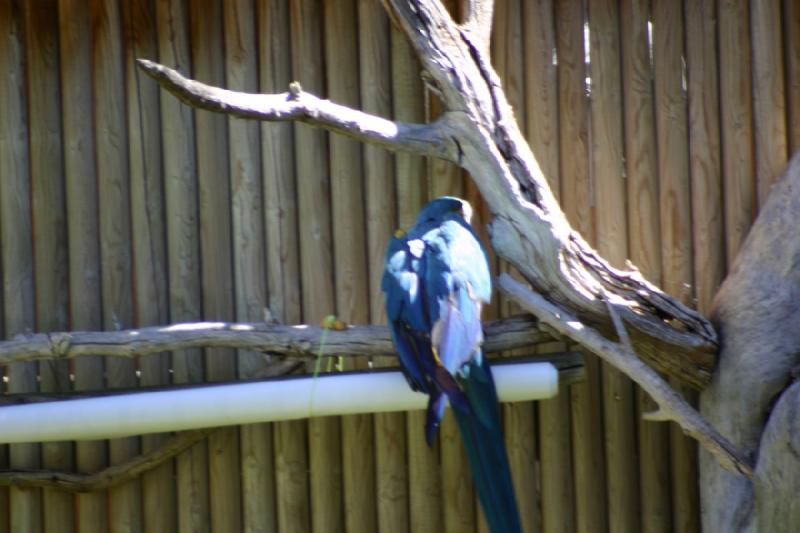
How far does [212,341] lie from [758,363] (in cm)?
196

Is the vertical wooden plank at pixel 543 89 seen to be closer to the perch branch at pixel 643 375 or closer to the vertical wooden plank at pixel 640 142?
the vertical wooden plank at pixel 640 142

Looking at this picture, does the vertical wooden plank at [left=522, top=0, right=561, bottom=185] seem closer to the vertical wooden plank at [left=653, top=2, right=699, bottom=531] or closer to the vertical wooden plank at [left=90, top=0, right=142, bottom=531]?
the vertical wooden plank at [left=653, top=2, right=699, bottom=531]

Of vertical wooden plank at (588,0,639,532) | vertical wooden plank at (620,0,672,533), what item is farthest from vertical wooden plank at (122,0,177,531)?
vertical wooden plank at (620,0,672,533)

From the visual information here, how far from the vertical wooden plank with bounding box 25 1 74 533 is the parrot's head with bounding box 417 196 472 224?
5.24ft

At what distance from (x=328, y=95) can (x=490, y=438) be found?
1.64 m

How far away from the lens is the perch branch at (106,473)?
4.20 metres

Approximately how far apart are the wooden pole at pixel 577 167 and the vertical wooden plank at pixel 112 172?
6.02ft

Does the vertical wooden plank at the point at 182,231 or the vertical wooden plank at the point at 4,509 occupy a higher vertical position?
the vertical wooden plank at the point at 182,231

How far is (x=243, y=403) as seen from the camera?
3.73 m

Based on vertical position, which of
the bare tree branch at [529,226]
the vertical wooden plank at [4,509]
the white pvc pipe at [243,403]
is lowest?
the vertical wooden plank at [4,509]

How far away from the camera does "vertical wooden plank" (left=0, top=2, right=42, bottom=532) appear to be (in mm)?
4363

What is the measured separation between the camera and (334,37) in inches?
171

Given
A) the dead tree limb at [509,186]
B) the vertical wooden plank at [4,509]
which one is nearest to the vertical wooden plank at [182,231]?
the vertical wooden plank at [4,509]

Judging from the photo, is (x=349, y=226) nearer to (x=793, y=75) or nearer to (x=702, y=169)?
(x=702, y=169)
